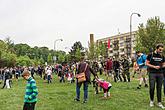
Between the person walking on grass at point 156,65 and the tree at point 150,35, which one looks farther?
the tree at point 150,35

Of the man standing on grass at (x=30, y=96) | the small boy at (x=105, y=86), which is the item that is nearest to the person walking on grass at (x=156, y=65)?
the small boy at (x=105, y=86)

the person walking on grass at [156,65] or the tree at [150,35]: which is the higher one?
the tree at [150,35]

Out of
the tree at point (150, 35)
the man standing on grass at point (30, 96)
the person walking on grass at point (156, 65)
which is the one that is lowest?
the man standing on grass at point (30, 96)

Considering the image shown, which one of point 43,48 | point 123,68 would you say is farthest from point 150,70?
point 43,48

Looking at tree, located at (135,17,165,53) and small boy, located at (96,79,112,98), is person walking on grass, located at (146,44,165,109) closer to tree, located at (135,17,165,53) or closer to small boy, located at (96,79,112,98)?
small boy, located at (96,79,112,98)

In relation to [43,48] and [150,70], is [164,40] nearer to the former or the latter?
[150,70]

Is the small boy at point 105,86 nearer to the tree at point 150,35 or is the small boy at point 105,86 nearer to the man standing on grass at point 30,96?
the man standing on grass at point 30,96

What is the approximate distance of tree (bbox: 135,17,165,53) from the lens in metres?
57.8

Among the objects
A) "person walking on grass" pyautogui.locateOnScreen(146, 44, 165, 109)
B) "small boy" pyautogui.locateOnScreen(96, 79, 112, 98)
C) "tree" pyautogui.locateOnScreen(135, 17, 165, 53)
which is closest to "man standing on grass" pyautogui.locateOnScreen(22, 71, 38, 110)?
"person walking on grass" pyautogui.locateOnScreen(146, 44, 165, 109)

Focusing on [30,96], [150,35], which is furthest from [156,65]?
[150,35]

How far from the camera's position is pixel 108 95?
15367 mm

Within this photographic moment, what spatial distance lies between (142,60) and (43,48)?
18127 centimetres

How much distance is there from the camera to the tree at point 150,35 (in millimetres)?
57750

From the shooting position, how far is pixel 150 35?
58.5 metres
